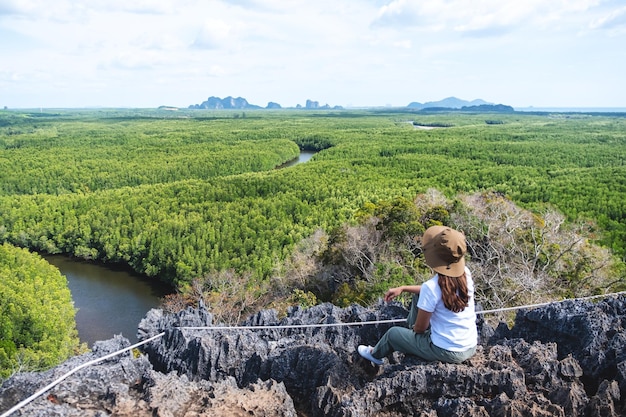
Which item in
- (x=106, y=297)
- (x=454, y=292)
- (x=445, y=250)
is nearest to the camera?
(x=445, y=250)

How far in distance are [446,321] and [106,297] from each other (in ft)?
92.6

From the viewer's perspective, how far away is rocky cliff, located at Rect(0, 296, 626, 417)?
3.60m

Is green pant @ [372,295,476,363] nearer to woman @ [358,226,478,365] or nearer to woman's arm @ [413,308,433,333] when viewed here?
woman @ [358,226,478,365]

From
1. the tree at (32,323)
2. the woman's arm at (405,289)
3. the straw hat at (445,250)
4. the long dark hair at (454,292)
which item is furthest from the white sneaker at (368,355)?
the tree at (32,323)

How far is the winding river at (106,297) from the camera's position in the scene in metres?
23.3

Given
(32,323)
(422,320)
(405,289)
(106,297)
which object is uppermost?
(405,289)

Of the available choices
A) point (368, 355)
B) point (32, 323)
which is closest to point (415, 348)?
point (368, 355)

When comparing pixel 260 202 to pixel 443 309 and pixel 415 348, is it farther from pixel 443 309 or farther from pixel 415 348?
pixel 443 309

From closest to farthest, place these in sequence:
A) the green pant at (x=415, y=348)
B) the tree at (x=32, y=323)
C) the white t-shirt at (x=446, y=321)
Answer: the white t-shirt at (x=446, y=321) → the green pant at (x=415, y=348) → the tree at (x=32, y=323)

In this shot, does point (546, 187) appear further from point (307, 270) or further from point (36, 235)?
point (36, 235)

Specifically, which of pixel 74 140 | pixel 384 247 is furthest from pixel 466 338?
pixel 74 140

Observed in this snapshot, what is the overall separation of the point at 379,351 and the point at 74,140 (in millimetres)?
→ 99712

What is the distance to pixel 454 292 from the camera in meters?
3.80

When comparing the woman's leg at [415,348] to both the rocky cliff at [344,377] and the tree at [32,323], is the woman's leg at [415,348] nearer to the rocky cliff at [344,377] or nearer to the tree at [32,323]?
the rocky cliff at [344,377]
